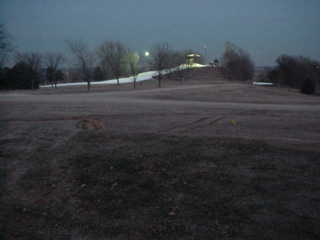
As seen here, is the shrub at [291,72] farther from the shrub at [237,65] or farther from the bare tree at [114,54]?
the bare tree at [114,54]

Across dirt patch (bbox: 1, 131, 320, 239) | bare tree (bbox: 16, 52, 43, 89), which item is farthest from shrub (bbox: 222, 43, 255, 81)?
dirt patch (bbox: 1, 131, 320, 239)

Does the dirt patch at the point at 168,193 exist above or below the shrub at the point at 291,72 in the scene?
below

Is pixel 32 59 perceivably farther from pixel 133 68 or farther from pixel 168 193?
pixel 168 193

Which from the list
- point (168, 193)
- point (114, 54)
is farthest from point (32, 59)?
point (168, 193)

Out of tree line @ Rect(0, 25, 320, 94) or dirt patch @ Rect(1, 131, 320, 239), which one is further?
tree line @ Rect(0, 25, 320, 94)

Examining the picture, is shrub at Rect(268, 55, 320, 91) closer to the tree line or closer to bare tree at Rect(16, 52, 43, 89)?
the tree line

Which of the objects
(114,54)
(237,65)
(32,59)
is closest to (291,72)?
(237,65)

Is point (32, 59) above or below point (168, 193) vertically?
above

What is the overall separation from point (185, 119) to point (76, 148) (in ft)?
18.7

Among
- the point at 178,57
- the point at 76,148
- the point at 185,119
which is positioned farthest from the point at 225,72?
the point at 76,148

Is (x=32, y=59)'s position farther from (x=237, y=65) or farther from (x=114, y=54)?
(x=237, y=65)

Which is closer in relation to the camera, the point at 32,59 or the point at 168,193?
the point at 168,193

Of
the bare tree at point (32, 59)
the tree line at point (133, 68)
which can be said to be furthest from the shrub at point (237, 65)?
the bare tree at point (32, 59)

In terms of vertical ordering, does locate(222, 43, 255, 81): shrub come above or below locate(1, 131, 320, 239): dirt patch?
above
